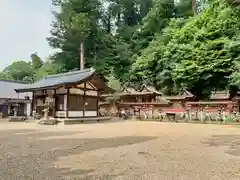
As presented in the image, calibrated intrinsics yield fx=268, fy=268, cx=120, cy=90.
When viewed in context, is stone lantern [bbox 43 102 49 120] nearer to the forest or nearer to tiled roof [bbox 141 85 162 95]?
the forest

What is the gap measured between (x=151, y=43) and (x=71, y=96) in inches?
703

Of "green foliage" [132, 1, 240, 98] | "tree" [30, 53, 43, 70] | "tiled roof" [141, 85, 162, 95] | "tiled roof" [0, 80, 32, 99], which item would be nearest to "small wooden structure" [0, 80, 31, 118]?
"tiled roof" [0, 80, 32, 99]

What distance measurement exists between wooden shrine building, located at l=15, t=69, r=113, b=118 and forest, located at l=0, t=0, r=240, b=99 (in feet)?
30.6

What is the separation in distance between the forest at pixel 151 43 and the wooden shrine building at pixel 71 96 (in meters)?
9.34

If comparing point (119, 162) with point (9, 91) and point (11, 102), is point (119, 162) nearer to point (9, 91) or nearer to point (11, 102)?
point (11, 102)

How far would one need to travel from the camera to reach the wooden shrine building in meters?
20.2

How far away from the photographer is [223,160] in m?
6.30

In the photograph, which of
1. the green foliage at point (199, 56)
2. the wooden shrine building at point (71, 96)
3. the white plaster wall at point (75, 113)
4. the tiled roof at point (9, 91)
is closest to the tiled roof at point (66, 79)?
the wooden shrine building at point (71, 96)

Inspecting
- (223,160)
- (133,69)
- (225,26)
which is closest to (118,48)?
(133,69)

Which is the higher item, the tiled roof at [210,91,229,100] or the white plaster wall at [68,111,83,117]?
the tiled roof at [210,91,229,100]

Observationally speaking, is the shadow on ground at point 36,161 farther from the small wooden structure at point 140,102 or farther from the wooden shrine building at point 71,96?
the small wooden structure at point 140,102

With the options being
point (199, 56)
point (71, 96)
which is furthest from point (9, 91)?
point (199, 56)

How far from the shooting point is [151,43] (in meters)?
35.1

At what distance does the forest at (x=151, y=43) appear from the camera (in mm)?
26328
